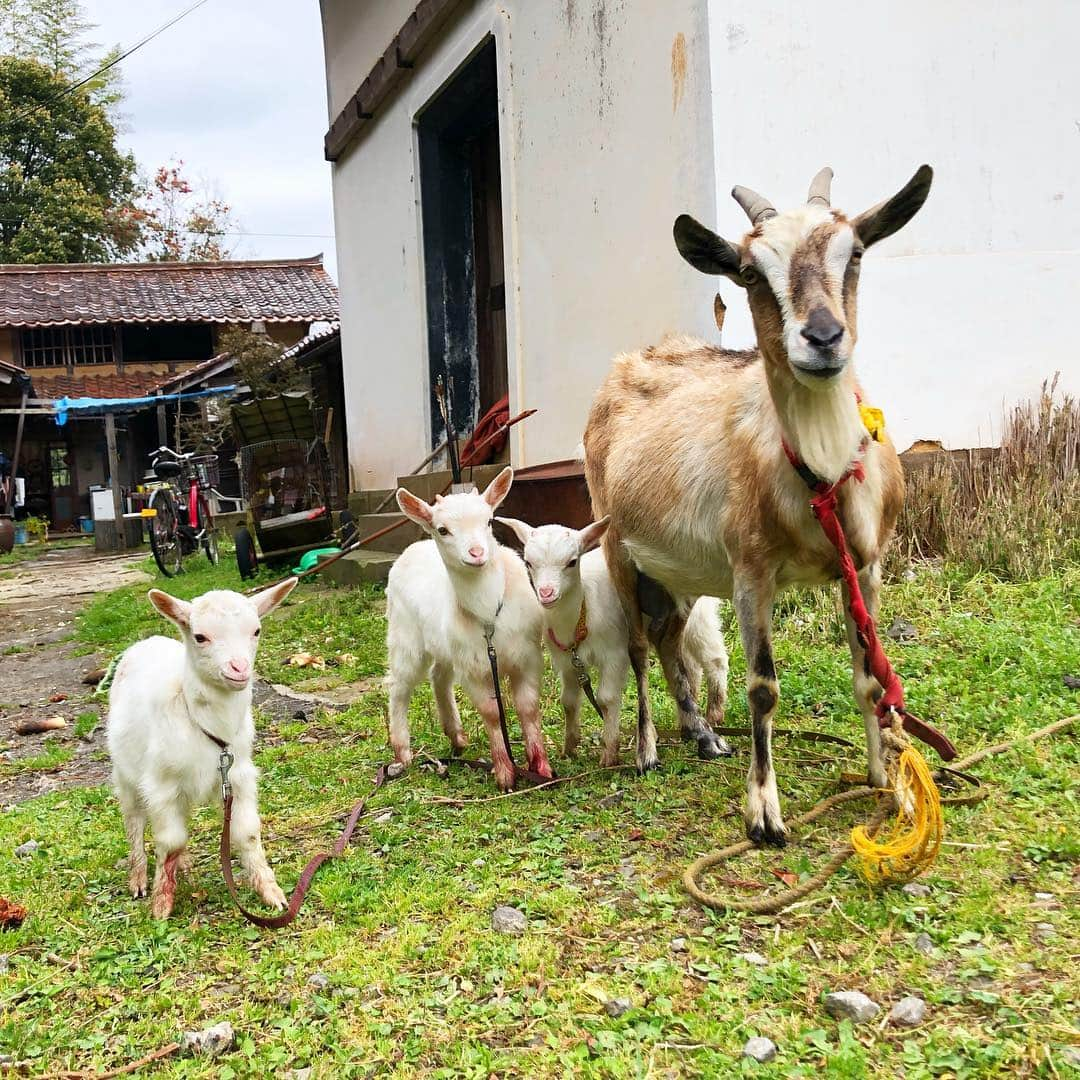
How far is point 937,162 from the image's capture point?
20.3 feet

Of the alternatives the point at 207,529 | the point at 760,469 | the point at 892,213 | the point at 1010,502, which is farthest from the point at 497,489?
the point at 207,529

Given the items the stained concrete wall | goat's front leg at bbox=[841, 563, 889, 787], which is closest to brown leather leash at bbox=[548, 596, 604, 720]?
goat's front leg at bbox=[841, 563, 889, 787]

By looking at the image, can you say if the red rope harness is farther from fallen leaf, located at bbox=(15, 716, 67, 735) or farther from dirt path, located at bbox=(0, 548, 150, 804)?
fallen leaf, located at bbox=(15, 716, 67, 735)

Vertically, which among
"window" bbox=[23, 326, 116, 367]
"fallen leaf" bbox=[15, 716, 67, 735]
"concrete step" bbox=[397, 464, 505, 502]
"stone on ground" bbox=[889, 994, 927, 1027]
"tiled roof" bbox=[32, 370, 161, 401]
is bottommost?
"fallen leaf" bbox=[15, 716, 67, 735]

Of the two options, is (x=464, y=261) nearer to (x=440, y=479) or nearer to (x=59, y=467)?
(x=440, y=479)

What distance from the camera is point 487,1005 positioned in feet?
8.01

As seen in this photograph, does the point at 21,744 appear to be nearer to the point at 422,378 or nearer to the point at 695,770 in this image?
the point at 695,770

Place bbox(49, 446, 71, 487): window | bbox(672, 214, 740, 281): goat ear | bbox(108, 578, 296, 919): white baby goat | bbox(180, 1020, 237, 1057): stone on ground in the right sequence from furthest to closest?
bbox(49, 446, 71, 487): window → bbox(108, 578, 296, 919): white baby goat → bbox(672, 214, 740, 281): goat ear → bbox(180, 1020, 237, 1057): stone on ground

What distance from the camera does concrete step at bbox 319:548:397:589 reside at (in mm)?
9703

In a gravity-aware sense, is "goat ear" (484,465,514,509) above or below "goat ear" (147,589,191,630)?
above

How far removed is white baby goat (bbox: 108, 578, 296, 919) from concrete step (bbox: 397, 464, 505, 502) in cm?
484

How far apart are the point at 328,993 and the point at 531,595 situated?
1.99m

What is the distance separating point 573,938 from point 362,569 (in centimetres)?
760

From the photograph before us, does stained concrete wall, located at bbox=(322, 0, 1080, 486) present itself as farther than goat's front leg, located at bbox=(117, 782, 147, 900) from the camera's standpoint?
Yes
